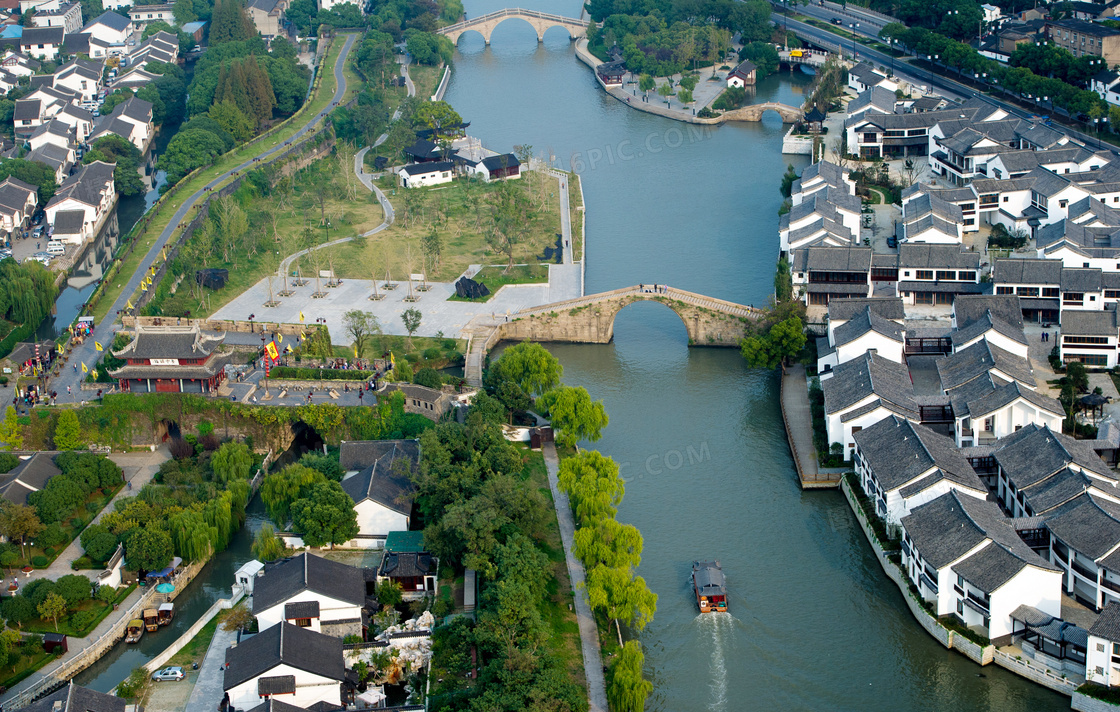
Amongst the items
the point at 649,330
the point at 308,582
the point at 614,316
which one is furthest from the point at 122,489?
the point at 649,330

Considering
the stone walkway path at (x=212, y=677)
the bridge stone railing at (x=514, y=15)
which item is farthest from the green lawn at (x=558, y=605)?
the bridge stone railing at (x=514, y=15)

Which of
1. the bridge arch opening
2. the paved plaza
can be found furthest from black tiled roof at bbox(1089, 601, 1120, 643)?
the paved plaza

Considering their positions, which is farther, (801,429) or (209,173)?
(209,173)

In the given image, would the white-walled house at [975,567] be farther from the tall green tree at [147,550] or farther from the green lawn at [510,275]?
the green lawn at [510,275]

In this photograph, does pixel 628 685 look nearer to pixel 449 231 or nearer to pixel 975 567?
pixel 975 567

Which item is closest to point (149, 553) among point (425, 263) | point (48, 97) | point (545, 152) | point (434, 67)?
point (425, 263)

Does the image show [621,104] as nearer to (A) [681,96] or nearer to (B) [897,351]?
(A) [681,96]
